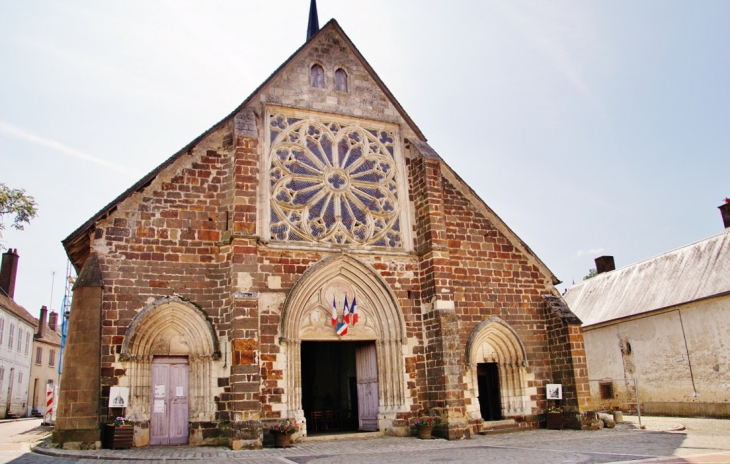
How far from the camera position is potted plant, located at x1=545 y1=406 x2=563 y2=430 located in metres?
15.9

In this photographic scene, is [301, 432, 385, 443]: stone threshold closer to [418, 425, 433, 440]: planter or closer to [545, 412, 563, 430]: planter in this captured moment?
[418, 425, 433, 440]: planter

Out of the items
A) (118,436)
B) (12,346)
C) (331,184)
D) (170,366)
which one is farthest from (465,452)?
(12,346)

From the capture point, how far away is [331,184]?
15.9 m

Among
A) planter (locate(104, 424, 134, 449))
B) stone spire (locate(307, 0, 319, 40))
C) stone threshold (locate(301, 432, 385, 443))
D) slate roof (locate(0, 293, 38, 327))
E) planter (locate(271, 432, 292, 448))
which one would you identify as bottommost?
stone threshold (locate(301, 432, 385, 443))

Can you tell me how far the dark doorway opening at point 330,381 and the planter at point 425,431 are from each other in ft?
18.6

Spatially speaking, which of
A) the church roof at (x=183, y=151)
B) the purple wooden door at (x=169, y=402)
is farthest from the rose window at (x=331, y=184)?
the purple wooden door at (x=169, y=402)

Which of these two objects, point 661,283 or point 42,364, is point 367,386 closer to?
point 661,283

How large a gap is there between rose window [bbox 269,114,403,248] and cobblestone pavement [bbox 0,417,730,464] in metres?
5.04

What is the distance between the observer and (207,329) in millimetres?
13703

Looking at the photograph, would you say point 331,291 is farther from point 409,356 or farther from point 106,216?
point 106,216

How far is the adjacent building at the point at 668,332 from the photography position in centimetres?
2138

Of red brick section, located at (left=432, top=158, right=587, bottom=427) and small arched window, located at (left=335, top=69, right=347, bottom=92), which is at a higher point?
small arched window, located at (left=335, top=69, right=347, bottom=92)

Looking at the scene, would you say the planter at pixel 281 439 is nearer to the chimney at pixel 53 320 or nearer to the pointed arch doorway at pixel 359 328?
the pointed arch doorway at pixel 359 328

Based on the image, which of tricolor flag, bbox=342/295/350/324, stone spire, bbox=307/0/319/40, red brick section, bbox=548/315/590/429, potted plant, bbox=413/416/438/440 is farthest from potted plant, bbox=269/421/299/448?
stone spire, bbox=307/0/319/40
